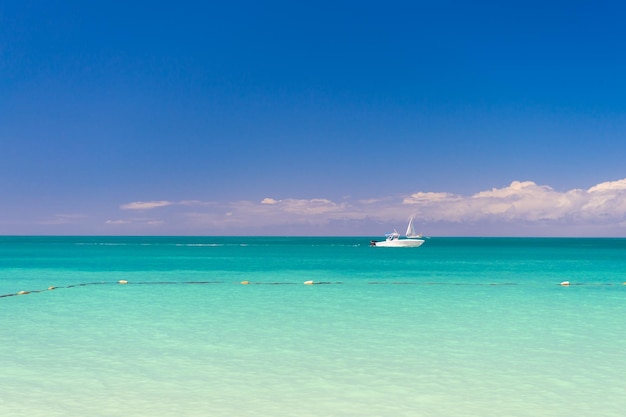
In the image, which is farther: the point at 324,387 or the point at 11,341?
the point at 11,341

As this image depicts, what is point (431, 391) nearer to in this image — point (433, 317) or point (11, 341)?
point (433, 317)

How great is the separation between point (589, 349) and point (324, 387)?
7.59m

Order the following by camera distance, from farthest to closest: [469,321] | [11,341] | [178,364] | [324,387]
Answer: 1. [469,321]
2. [11,341]
3. [178,364]
4. [324,387]

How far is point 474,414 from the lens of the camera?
9.82 meters

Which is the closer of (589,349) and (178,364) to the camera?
(178,364)

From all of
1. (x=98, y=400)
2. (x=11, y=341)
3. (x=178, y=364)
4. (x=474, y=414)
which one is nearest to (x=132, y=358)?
(x=178, y=364)

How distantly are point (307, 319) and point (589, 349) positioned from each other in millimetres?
8854

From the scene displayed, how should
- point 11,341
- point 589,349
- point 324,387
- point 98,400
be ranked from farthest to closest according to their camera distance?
point 11,341 → point 589,349 → point 324,387 → point 98,400

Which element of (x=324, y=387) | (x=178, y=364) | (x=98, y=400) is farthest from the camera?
(x=178, y=364)

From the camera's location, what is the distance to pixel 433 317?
823 inches

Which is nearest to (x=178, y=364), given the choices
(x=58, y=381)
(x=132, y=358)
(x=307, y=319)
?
(x=132, y=358)

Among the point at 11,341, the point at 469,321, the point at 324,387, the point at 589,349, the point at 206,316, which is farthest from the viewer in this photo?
the point at 206,316

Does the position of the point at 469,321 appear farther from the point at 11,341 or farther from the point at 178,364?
the point at 11,341

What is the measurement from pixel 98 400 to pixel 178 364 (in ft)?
9.28
